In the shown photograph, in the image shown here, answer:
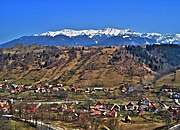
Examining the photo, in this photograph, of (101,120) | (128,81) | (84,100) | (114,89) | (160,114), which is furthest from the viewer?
(128,81)

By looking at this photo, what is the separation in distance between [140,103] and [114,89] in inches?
1548

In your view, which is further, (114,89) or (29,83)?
(29,83)

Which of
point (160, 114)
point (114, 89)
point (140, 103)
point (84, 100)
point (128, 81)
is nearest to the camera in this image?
point (160, 114)

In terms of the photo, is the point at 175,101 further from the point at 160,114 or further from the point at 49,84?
the point at 49,84

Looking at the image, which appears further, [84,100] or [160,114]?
[84,100]

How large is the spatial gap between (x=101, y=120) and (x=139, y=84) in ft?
279

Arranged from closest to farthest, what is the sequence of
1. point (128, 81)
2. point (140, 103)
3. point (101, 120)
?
1. point (101, 120)
2. point (140, 103)
3. point (128, 81)

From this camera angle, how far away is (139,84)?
612ft

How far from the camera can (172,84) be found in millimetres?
179750

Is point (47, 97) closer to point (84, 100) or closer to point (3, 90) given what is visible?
point (84, 100)

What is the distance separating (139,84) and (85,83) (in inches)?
1072

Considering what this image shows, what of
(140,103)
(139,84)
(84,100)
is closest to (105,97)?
(84,100)

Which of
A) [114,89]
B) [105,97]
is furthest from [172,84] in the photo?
[105,97]

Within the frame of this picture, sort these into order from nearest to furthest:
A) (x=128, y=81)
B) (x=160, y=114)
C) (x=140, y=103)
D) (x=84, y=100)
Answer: (x=160, y=114), (x=140, y=103), (x=84, y=100), (x=128, y=81)
